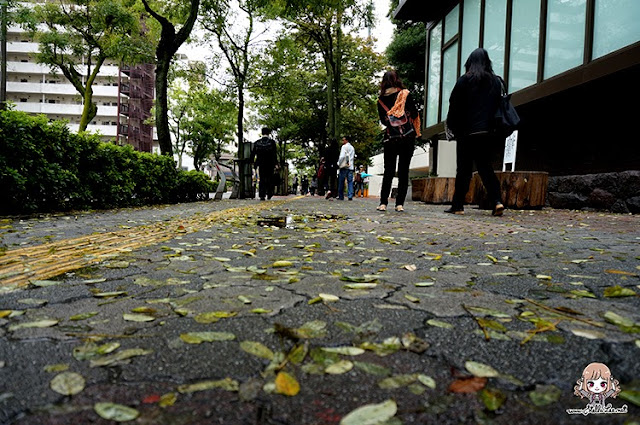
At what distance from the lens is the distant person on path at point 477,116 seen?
634 cm

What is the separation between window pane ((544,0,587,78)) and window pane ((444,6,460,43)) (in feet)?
17.3

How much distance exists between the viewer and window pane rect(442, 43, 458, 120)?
1430cm

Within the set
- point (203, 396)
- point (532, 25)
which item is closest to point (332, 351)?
point (203, 396)

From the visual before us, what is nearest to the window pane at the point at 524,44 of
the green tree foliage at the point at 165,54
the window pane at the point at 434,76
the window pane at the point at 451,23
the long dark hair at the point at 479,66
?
the window pane at the point at 451,23

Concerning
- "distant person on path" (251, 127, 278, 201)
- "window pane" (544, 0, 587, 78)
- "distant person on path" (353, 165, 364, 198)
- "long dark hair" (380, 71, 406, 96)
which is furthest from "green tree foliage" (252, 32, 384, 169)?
"long dark hair" (380, 71, 406, 96)

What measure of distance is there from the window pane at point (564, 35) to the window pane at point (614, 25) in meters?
0.36

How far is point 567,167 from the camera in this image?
32.4 ft

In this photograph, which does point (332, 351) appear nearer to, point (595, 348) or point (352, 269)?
point (595, 348)

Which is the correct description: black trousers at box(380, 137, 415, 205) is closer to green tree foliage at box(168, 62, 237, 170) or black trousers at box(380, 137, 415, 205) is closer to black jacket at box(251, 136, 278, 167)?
black jacket at box(251, 136, 278, 167)

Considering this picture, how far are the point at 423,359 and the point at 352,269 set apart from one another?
1.36 meters

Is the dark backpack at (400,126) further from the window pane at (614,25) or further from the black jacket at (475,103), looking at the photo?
the window pane at (614,25)

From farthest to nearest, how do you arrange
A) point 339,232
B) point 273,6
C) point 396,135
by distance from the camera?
point 273,6 < point 396,135 < point 339,232

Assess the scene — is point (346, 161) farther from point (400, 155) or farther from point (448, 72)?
point (400, 155)

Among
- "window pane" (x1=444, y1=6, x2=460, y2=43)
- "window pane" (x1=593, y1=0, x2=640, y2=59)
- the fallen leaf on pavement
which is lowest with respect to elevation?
the fallen leaf on pavement
